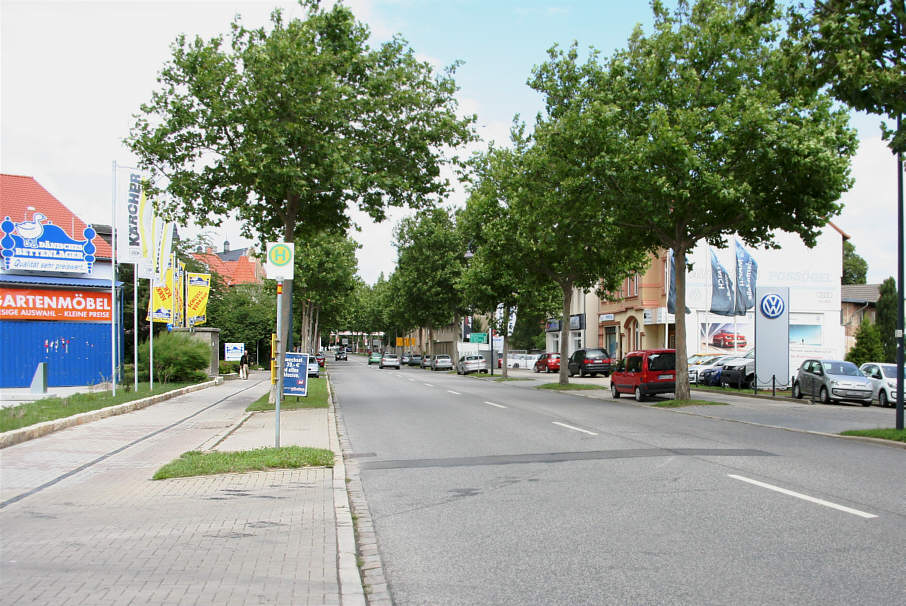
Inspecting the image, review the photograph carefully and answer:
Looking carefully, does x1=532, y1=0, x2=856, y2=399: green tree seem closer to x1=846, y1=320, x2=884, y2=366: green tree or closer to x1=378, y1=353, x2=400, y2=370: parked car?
x1=846, y1=320, x2=884, y2=366: green tree

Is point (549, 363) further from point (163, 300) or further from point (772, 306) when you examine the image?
point (163, 300)

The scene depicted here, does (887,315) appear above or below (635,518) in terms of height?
above

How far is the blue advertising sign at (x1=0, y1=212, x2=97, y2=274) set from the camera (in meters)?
26.9

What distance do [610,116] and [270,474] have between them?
14.0m

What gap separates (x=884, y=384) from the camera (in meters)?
24.8

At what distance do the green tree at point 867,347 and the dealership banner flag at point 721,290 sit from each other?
1038 cm

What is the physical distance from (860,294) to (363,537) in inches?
2289

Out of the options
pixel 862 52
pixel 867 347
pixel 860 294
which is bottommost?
pixel 867 347

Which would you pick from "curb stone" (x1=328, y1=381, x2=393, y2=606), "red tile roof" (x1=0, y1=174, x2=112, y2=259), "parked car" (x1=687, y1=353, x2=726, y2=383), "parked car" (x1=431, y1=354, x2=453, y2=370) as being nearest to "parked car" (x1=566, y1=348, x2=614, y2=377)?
"parked car" (x1=687, y1=353, x2=726, y2=383)

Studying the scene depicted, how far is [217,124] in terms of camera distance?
1933 centimetres

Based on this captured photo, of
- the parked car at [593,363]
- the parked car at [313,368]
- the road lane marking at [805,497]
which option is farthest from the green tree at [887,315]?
the road lane marking at [805,497]

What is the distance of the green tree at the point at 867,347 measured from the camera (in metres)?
45.3

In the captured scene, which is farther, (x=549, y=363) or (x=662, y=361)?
(x=549, y=363)

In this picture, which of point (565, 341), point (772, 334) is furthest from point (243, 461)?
point (565, 341)
